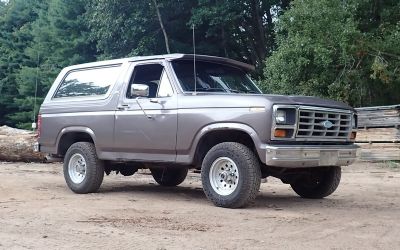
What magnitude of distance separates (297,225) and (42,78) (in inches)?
1464

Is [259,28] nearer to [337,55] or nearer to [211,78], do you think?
→ [337,55]

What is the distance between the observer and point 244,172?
7.36 m

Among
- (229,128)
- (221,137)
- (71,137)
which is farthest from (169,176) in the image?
(229,128)

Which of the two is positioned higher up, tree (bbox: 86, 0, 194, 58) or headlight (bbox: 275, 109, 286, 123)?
tree (bbox: 86, 0, 194, 58)

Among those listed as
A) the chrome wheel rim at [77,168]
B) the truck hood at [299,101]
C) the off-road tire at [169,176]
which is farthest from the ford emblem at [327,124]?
the chrome wheel rim at [77,168]

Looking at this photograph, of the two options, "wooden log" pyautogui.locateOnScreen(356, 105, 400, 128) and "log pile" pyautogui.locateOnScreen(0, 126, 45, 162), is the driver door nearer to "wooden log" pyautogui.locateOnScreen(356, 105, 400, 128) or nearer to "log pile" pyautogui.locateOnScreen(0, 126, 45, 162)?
"log pile" pyautogui.locateOnScreen(0, 126, 45, 162)

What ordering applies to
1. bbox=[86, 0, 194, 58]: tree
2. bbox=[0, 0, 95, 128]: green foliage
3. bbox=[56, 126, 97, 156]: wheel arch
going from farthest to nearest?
bbox=[0, 0, 95, 128]: green foliage < bbox=[86, 0, 194, 58]: tree < bbox=[56, 126, 97, 156]: wheel arch

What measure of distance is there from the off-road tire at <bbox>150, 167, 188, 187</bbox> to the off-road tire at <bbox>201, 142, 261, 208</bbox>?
9.53 feet

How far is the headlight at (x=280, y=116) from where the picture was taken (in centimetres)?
720

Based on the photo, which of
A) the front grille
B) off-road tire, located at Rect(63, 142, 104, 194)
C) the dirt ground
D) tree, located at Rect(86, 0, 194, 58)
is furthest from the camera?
tree, located at Rect(86, 0, 194, 58)

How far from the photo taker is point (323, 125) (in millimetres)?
7723

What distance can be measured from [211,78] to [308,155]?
219 cm

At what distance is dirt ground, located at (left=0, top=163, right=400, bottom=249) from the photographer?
18.2 ft

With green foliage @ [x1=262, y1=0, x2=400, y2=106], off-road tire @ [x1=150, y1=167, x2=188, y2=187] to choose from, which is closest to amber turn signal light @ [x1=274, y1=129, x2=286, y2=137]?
off-road tire @ [x1=150, y1=167, x2=188, y2=187]
